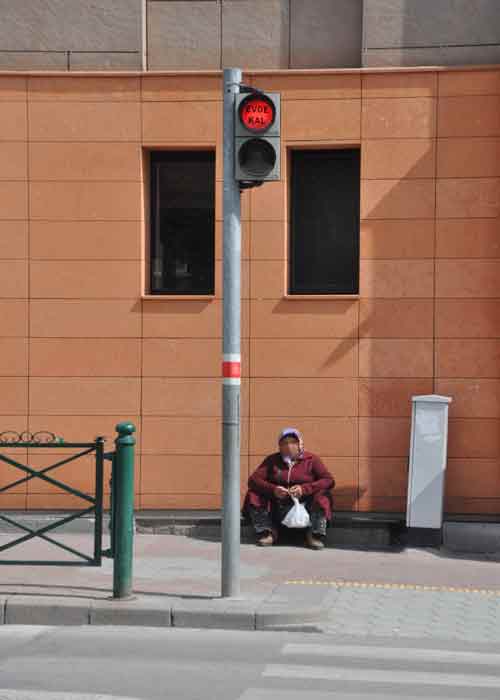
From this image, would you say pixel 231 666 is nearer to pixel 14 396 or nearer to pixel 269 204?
pixel 14 396

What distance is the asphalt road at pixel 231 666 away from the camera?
291 inches

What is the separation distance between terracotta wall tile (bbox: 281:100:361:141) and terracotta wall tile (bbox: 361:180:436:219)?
0.59 meters

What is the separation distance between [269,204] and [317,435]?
100 inches

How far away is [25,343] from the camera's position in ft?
45.9

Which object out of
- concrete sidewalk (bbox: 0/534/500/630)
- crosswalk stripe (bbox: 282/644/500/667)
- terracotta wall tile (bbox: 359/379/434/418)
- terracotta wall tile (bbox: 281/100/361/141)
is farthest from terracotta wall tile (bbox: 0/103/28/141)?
crosswalk stripe (bbox: 282/644/500/667)

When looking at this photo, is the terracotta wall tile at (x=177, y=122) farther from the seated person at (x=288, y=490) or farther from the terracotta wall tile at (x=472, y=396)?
the terracotta wall tile at (x=472, y=396)

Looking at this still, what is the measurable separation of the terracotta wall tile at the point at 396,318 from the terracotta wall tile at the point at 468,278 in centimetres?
26

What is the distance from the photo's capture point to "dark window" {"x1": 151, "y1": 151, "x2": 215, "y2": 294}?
14.2 metres

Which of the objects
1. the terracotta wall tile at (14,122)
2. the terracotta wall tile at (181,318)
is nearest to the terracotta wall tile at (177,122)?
the terracotta wall tile at (14,122)

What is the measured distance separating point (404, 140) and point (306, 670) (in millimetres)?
7235

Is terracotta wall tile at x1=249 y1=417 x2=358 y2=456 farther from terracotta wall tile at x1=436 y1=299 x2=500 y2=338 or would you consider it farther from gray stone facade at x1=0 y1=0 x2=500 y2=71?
gray stone facade at x1=0 y1=0 x2=500 y2=71

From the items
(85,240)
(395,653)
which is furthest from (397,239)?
(395,653)

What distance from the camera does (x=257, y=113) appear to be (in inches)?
382

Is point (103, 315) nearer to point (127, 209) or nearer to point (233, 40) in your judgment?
point (127, 209)
